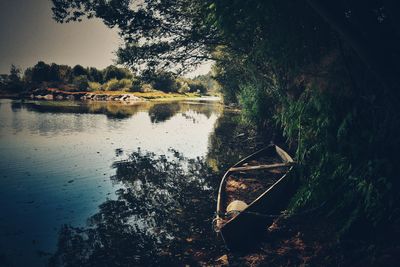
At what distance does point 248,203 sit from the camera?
809 cm

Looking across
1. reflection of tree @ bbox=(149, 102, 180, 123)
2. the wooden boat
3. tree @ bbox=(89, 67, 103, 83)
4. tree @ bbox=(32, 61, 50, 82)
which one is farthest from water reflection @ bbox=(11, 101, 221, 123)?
tree @ bbox=(32, 61, 50, 82)

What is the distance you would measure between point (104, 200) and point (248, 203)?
184 inches

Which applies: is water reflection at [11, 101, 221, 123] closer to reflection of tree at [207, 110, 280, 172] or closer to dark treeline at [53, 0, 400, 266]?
reflection of tree at [207, 110, 280, 172]

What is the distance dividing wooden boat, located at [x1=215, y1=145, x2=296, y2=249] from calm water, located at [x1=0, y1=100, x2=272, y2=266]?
0.72m

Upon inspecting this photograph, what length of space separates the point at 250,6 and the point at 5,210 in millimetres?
8737

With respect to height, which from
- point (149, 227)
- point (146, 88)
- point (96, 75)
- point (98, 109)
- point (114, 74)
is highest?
point (96, 75)

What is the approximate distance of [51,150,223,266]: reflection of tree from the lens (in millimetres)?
5805

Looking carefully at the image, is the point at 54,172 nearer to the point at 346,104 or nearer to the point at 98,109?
the point at 346,104

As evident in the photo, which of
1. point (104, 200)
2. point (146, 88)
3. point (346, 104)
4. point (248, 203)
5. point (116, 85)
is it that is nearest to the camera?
point (346, 104)

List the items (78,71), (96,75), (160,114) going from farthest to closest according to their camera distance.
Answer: (96,75) → (78,71) → (160,114)

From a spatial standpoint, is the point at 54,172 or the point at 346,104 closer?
the point at 346,104

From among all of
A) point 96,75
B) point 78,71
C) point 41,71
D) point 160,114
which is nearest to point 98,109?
point 160,114

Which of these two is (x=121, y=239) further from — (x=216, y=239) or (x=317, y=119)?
(x=317, y=119)

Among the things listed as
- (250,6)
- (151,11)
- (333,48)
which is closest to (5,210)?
(250,6)
